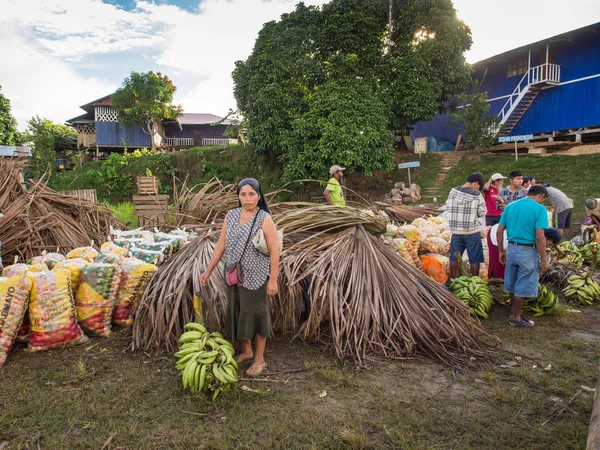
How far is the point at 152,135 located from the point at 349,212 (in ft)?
82.1

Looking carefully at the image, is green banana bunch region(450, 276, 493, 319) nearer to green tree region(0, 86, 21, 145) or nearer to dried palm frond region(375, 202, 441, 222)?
dried palm frond region(375, 202, 441, 222)

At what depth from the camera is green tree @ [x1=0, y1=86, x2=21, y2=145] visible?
28.2 meters

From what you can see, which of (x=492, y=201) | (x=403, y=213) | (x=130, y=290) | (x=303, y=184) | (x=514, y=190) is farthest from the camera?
(x=303, y=184)

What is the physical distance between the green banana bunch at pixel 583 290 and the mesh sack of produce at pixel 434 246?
1562 millimetres

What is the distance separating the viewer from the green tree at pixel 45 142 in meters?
24.1

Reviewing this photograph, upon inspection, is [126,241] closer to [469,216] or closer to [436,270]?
[436,270]

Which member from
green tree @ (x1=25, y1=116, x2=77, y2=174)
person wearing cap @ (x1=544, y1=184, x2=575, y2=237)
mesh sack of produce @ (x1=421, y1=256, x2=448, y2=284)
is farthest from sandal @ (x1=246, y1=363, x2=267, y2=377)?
green tree @ (x1=25, y1=116, x2=77, y2=174)

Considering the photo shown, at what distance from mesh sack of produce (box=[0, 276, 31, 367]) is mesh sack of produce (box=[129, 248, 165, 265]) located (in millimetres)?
1178

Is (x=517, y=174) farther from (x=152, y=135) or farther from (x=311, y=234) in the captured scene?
(x=152, y=135)

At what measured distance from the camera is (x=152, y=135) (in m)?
26.7

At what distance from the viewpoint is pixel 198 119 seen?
33594 mm

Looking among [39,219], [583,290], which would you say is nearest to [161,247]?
[39,219]

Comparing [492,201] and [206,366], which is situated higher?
[492,201]

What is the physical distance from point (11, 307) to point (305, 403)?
243 centimetres
